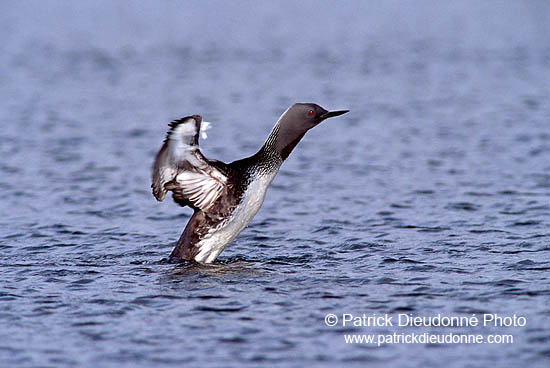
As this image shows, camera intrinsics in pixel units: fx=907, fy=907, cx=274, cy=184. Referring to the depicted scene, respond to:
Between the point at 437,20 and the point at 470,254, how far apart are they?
28804 mm

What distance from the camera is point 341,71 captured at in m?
24.7

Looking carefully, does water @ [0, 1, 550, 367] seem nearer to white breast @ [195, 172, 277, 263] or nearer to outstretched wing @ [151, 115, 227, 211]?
white breast @ [195, 172, 277, 263]

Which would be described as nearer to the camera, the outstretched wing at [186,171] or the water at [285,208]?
the water at [285,208]

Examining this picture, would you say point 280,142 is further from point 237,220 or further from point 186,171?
point 186,171

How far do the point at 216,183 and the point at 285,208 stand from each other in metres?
3.19

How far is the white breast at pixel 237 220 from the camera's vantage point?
28.5ft

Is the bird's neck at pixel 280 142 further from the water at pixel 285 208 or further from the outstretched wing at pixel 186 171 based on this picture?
the water at pixel 285 208

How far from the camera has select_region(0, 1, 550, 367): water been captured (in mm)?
6836

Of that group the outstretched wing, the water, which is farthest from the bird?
the water

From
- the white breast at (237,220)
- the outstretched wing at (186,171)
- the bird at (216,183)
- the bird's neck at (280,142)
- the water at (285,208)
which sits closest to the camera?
the water at (285,208)

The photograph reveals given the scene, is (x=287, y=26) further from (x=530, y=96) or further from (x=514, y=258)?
(x=514, y=258)

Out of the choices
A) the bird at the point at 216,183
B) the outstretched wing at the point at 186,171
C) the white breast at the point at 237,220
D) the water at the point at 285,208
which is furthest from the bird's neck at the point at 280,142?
the water at the point at 285,208

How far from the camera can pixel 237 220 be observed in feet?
28.5

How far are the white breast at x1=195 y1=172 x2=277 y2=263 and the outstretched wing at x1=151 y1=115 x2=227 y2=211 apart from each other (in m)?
0.25
